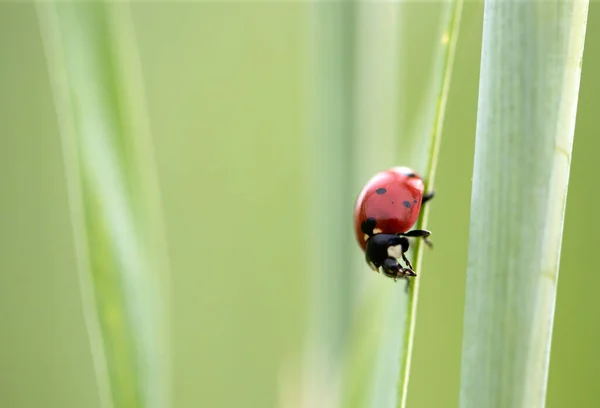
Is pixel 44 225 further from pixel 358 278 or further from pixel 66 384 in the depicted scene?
pixel 358 278

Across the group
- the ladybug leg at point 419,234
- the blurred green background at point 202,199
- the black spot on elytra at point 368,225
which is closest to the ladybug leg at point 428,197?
the ladybug leg at point 419,234

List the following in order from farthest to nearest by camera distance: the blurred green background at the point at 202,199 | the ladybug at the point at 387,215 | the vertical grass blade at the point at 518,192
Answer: the blurred green background at the point at 202,199
the ladybug at the point at 387,215
the vertical grass blade at the point at 518,192

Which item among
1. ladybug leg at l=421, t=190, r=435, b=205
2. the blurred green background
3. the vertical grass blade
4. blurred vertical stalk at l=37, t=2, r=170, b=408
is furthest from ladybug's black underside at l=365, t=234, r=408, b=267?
the blurred green background

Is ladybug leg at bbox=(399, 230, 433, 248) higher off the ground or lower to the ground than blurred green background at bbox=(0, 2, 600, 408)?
higher

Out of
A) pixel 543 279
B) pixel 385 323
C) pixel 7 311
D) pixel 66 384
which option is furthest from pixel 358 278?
pixel 7 311

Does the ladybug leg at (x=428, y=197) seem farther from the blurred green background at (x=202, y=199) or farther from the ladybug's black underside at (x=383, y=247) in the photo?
the blurred green background at (x=202, y=199)

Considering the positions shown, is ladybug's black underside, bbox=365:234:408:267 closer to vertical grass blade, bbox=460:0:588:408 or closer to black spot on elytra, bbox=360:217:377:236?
black spot on elytra, bbox=360:217:377:236
